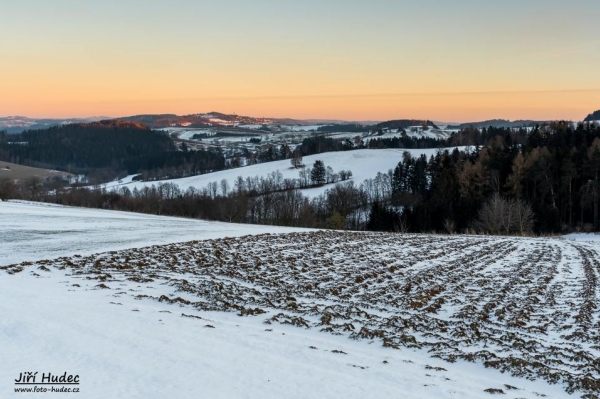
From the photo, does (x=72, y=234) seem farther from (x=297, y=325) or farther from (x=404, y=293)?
(x=297, y=325)

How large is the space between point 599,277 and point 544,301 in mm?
7759

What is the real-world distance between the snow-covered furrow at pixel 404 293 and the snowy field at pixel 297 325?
6 cm


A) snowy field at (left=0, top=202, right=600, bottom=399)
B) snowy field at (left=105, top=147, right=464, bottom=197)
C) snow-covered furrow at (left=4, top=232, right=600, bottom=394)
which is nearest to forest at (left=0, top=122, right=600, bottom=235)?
snowy field at (left=105, top=147, right=464, bottom=197)

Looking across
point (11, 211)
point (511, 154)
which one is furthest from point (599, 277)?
point (511, 154)

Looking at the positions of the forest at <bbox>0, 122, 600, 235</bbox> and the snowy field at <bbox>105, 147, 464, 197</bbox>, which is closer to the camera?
the forest at <bbox>0, 122, 600, 235</bbox>

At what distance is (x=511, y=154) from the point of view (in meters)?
88.3

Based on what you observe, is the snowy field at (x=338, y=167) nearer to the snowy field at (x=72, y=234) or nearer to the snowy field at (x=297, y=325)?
the snowy field at (x=72, y=234)

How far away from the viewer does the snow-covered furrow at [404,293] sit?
11.0 meters

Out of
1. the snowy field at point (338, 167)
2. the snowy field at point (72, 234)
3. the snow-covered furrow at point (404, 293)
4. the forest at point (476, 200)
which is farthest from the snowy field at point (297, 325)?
the snowy field at point (338, 167)

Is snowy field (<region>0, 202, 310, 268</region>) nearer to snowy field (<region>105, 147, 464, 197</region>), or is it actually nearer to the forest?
the forest

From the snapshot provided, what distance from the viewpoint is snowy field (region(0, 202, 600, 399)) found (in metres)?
8.12

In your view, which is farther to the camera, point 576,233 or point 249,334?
point 576,233

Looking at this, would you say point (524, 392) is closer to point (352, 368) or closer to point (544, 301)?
point (352, 368)

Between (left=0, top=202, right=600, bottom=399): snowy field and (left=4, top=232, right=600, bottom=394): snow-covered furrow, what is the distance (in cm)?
6
